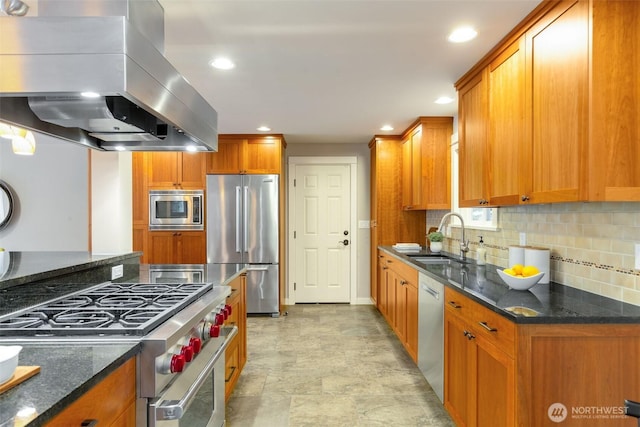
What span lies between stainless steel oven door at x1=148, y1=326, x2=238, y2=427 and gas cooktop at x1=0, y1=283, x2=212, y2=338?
0.76 feet

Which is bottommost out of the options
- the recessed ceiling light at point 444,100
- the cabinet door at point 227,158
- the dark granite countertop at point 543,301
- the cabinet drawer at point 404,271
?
the cabinet drawer at point 404,271

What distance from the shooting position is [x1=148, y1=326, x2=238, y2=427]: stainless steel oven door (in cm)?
117

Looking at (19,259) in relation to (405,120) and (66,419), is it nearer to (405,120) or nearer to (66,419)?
(66,419)

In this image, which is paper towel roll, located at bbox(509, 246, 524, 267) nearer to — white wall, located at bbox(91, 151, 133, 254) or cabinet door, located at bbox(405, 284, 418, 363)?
cabinet door, located at bbox(405, 284, 418, 363)

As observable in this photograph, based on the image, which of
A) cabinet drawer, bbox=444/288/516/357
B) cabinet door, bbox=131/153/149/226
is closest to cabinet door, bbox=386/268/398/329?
cabinet drawer, bbox=444/288/516/357

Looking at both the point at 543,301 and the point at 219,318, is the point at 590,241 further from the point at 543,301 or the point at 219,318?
the point at 219,318

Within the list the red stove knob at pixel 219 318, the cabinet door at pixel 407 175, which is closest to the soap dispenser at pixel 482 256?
the cabinet door at pixel 407 175

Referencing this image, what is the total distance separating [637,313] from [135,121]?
2.19 metres

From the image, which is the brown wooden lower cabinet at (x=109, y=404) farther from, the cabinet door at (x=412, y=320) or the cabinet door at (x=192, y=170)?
the cabinet door at (x=192, y=170)

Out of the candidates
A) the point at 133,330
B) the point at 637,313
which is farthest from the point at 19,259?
the point at 637,313

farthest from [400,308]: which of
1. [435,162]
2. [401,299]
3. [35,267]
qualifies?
[35,267]

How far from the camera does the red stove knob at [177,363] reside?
1.22 m

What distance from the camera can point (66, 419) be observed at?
821mm

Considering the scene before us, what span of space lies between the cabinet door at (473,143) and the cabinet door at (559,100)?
53 centimetres
